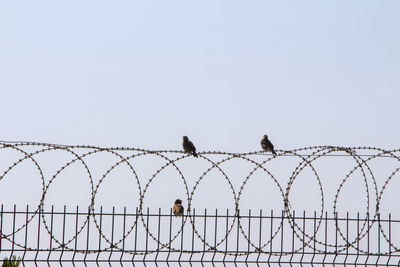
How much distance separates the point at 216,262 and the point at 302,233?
1.57 m

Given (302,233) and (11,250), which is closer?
(11,250)

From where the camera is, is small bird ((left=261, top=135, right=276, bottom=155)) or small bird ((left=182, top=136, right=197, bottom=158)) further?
small bird ((left=261, top=135, right=276, bottom=155))

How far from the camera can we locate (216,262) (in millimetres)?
14648

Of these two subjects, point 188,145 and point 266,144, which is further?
point 266,144

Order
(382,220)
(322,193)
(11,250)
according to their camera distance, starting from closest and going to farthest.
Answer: (11,250), (322,193), (382,220)

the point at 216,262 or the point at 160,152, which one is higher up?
the point at 160,152

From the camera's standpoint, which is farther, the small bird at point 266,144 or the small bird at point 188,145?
the small bird at point 266,144

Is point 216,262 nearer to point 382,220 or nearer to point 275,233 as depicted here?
point 275,233

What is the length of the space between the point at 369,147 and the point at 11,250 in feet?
20.6

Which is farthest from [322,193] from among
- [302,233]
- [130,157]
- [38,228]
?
[38,228]

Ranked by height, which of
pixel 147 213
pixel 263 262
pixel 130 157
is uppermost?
pixel 130 157

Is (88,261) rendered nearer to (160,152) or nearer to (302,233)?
(160,152)

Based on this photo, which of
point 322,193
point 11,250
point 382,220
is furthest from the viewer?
point 382,220

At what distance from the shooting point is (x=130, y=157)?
14.4 m
